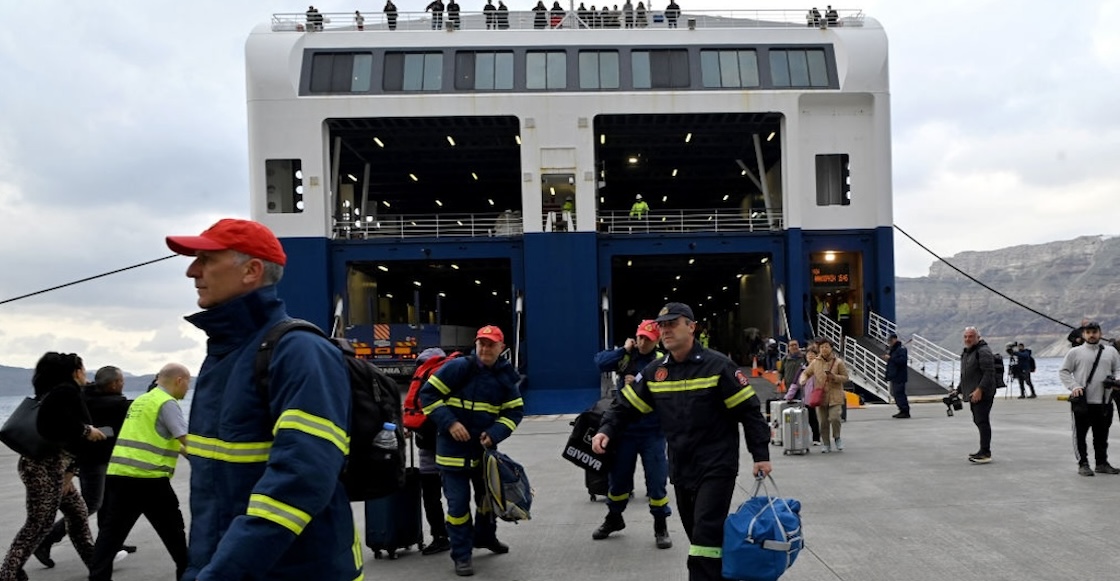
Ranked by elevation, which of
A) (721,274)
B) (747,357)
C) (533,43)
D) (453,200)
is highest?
(533,43)

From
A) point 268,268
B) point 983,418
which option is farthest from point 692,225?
point 268,268

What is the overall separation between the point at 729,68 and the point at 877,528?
2196 cm

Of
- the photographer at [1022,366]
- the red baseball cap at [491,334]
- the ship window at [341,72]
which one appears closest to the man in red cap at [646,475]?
the red baseball cap at [491,334]

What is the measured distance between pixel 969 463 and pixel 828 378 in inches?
89.0

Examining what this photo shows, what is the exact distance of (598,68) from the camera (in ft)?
90.5

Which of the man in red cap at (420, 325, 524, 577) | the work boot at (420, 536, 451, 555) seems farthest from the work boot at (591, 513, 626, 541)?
Result: the work boot at (420, 536, 451, 555)

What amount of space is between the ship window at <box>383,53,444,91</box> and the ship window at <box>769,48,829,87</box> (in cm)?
1001

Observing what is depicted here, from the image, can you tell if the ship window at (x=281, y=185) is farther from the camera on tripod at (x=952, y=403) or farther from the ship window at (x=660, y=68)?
the camera on tripod at (x=952, y=403)

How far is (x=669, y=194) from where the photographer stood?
137ft

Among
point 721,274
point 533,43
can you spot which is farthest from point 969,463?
point 721,274

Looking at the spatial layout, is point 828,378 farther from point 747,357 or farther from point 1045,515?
point 747,357

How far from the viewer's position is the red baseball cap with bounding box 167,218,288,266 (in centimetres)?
276

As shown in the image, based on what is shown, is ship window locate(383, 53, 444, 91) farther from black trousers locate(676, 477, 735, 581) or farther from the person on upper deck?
black trousers locate(676, 477, 735, 581)

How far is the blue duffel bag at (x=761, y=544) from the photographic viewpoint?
190 inches
